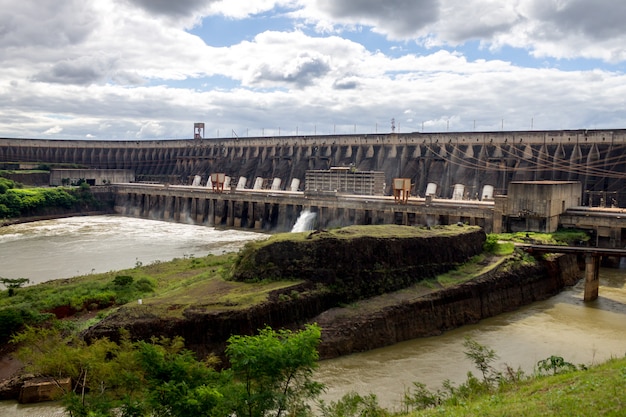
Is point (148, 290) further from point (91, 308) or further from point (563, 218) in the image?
point (563, 218)

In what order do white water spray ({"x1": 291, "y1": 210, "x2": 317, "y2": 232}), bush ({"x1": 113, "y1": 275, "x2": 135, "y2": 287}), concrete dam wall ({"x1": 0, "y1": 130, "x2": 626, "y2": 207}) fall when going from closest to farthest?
bush ({"x1": 113, "y1": 275, "x2": 135, "y2": 287}) < white water spray ({"x1": 291, "y1": 210, "x2": 317, "y2": 232}) < concrete dam wall ({"x1": 0, "y1": 130, "x2": 626, "y2": 207})

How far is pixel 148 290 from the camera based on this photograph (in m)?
26.0

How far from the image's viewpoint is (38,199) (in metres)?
68.4

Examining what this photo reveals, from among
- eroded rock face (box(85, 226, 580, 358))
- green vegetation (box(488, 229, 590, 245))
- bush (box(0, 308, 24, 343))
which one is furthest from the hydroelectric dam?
bush (box(0, 308, 24, 343))

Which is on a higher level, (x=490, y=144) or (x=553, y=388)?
(x=490, y=144)

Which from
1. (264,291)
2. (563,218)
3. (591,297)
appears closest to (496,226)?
(563,218)

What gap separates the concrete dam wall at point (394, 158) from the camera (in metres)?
54.6

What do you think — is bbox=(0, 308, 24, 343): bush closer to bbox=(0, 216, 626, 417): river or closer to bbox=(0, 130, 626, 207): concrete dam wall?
bbox=(0, 216, 626, 417): river

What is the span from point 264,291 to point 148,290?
679 cm

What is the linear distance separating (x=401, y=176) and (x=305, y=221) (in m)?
18.0

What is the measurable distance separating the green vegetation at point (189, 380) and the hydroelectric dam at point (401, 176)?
104ft

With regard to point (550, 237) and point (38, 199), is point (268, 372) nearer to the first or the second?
point (550, 237)

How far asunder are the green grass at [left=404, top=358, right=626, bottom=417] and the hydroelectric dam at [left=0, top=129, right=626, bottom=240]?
2632cm

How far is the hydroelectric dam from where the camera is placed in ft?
145
